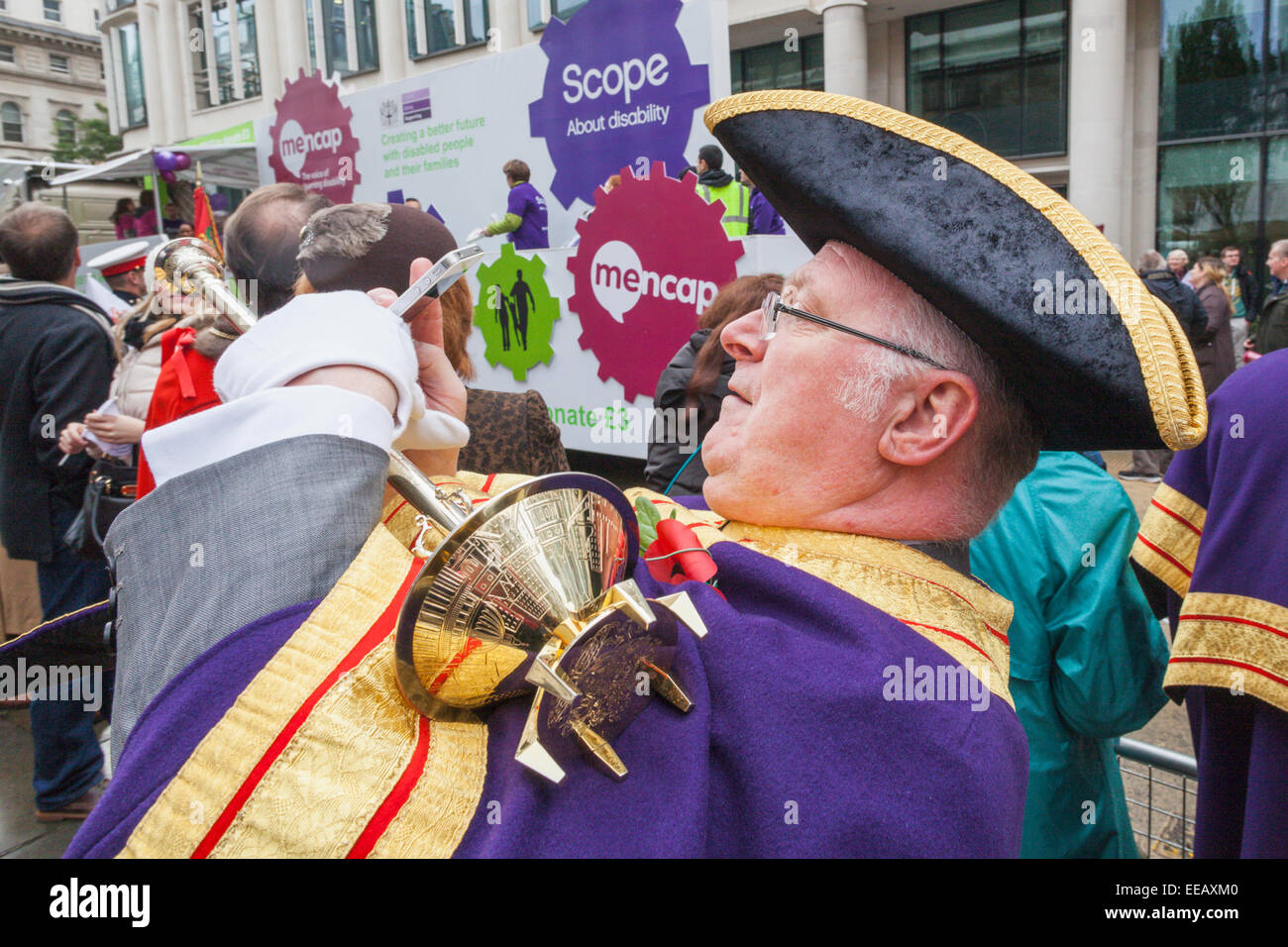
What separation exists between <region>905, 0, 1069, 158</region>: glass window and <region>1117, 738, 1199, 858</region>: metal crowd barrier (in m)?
14.6

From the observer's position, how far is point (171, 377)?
250 cm

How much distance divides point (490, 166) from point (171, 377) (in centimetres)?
468

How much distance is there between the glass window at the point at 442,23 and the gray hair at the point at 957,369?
20.1 m

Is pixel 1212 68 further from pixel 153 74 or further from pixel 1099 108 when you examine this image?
pixel 153 74

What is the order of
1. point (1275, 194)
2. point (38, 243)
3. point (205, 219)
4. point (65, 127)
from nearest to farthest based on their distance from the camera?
point (38, 243)
point (205, 219)
point (1275, 194)
point (65, 127)

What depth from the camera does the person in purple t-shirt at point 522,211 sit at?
20.9 feet

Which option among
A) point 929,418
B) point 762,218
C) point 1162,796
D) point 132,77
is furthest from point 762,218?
point 132,77

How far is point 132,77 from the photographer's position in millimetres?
30656

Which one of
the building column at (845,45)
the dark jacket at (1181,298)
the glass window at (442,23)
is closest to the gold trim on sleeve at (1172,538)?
the dark jacket at (1181,298)

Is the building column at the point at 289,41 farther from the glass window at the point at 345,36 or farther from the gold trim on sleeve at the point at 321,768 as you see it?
the gold trim on sleeve at the point at 321,768

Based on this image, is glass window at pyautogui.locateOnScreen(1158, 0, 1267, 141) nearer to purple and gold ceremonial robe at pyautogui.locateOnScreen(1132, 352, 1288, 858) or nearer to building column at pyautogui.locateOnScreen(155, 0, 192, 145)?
purple and gold ceremonial robe at pyautogui.locateOnScreen(1132, 352, 1288, 858)

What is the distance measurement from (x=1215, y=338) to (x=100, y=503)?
25.8 ft

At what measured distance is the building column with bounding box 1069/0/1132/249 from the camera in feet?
42.5
